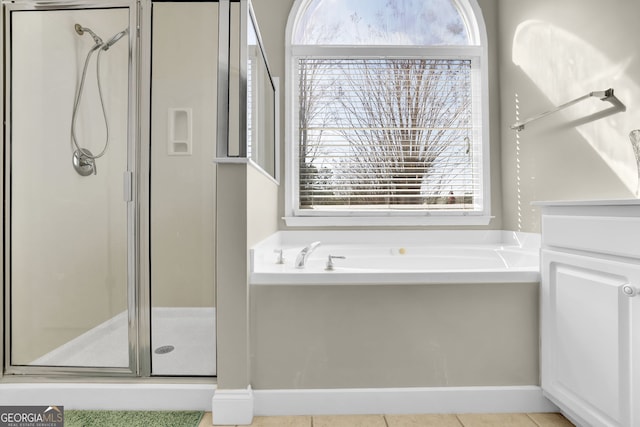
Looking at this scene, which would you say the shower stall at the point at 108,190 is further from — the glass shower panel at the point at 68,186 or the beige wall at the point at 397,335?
the beige wall at the point at 397,335

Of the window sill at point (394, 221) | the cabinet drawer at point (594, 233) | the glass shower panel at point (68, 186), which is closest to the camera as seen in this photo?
the cabinet drawer at point (594, 233)

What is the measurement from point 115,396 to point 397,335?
47.3 inches

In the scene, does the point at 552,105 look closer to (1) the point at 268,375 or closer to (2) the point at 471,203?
(2) the point at 471,203

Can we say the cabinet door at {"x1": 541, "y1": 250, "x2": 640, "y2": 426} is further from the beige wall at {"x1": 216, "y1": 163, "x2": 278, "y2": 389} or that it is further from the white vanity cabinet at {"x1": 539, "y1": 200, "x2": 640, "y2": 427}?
the beige wall at {"x1": 216, "y1": 163, "x2": 278, "y2": 389}

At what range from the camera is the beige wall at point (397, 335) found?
4.87 ft

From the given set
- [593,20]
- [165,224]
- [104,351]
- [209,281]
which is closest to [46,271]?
[104,351]

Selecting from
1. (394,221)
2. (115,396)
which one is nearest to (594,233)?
(394,221)

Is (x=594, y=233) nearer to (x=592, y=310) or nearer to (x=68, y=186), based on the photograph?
(x=592, y=310)

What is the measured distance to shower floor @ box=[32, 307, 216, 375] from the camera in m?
1.57

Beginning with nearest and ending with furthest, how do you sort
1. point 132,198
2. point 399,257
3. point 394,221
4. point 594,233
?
point 594,233 < point 132,198 < point 399,257 < point 394,221

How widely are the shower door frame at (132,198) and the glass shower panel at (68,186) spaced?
2cm

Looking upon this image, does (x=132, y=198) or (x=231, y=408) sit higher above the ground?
(x=132, y=198)

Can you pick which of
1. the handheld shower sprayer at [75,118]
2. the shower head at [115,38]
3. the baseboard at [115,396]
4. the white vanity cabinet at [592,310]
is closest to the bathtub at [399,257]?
the white vanity cabinet at [592,310]

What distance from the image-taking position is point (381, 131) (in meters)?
2.62
